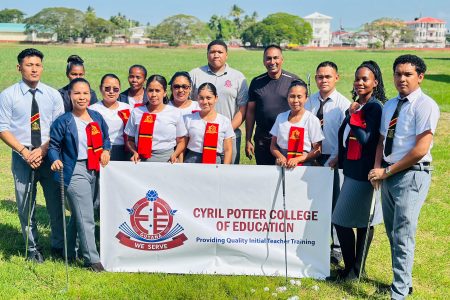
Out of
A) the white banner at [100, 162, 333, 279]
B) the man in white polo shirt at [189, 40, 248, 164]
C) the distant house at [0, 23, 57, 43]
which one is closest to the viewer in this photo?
the white banner at [100, 162, 333, 279]

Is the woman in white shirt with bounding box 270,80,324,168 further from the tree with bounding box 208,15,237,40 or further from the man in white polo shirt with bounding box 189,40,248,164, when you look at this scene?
the tree with bounding box 208,15,237,40

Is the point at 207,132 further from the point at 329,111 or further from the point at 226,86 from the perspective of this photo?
the point at 329,111

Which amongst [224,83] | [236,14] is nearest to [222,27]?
[236,14]

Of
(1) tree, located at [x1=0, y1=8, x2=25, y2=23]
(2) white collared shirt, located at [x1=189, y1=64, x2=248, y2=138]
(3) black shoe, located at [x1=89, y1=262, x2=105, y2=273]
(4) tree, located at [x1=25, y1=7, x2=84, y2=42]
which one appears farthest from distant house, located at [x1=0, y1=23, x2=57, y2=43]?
(3) black shoe, located at [x1=89, y1=262, x2=105, y2=273]

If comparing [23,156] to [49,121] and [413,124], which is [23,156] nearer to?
[49,121]

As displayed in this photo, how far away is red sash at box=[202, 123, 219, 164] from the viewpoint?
5566mm

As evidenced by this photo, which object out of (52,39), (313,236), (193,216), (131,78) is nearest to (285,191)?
(313,236)

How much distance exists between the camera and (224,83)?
6609mm

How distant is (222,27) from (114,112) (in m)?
172

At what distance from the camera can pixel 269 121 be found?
6355 millimetres

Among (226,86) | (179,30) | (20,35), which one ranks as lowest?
(226,86)

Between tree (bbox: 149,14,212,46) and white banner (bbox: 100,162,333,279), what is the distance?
142029 millimetres

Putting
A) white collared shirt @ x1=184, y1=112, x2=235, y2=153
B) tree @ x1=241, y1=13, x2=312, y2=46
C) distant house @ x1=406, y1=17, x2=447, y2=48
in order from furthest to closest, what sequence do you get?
distant house @ x1=406, y1=17, x2=447, y2=48 < tree @ x1=241, y1=13, x2=312, y2=46 < white collared shirt @ x1=184, y1=112, x2=235, y2=153

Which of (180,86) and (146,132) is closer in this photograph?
(146,132)
